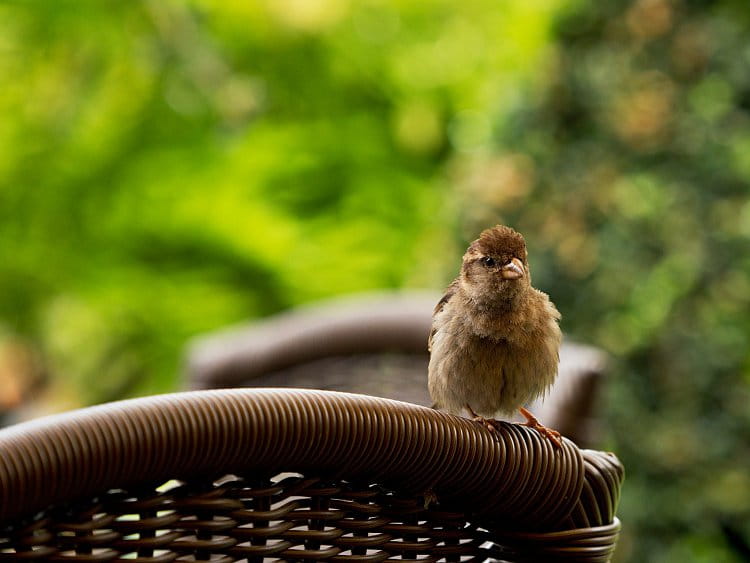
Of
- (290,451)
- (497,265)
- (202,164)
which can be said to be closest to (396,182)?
(202,164)

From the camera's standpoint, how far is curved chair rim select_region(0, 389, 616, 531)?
83cm

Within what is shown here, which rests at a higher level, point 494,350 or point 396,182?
point 396,182

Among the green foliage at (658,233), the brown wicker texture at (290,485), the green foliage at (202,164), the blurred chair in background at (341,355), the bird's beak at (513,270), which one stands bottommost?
the brown wicker texture at (290,485)

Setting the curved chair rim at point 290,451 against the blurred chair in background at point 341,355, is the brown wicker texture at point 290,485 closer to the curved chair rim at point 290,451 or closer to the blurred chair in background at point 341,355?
the curved chair rim at point 290,451

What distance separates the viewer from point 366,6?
478 cm

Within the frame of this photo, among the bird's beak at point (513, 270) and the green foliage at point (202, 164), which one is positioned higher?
the green foliage at point (202, 164)

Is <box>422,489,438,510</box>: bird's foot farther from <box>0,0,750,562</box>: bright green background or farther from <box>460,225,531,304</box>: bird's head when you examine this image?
<box>0,0,750,562</box>: bright green background

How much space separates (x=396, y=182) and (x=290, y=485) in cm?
377

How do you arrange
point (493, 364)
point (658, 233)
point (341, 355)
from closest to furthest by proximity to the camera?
point (493, 364)
point (341, 355)
point (658, 233)

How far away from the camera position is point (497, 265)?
1685 millimetres

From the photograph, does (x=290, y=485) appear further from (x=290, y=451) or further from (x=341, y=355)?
(x=341, y=355)

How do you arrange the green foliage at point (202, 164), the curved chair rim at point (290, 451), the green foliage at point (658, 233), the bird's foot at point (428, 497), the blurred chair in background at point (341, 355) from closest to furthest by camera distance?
the curved chair rim at point (290, 451) → the bird's foot at point (428, 497) → the blurred chair in background at point (341, 355) → the green foliage at point (658, 233) → the green foliage at point (202, 164)

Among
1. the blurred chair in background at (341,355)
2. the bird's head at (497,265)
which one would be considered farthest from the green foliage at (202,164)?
the bird's head at (497,265)

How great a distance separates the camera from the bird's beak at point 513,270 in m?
1.64
